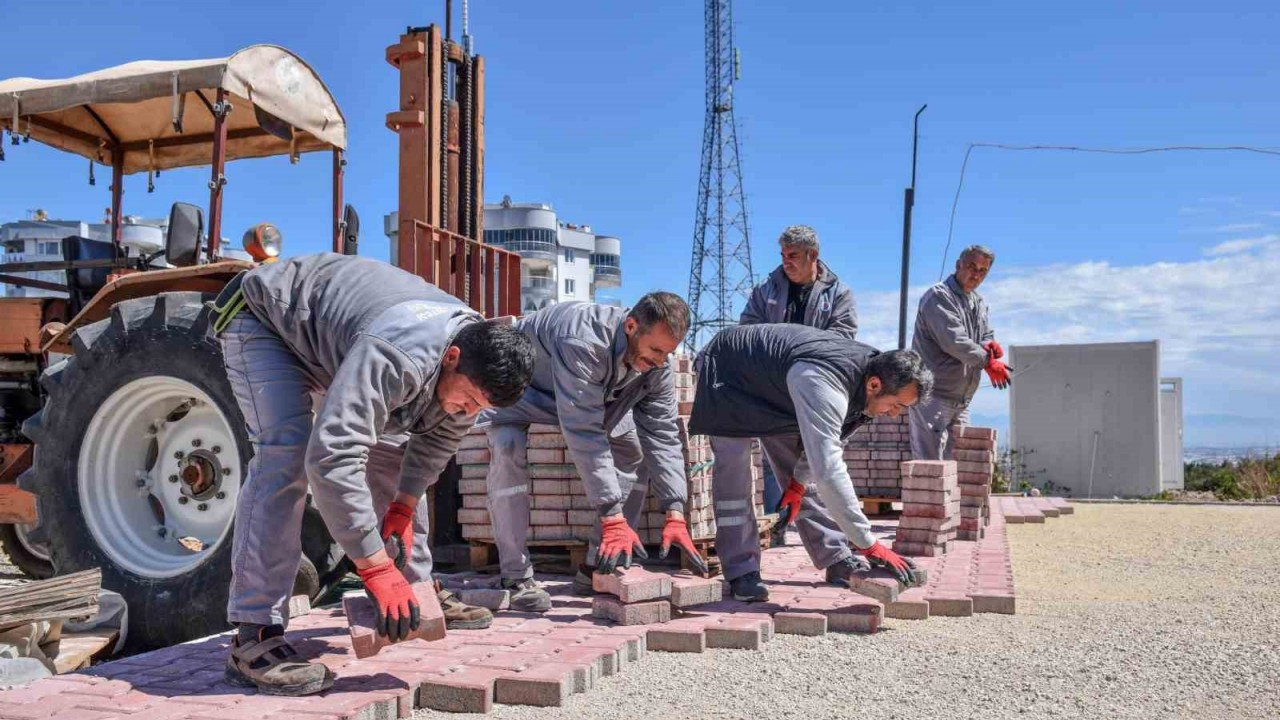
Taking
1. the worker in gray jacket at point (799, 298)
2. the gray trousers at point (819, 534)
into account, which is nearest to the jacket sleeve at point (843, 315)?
the worker in gray jacket at point (799, 298)

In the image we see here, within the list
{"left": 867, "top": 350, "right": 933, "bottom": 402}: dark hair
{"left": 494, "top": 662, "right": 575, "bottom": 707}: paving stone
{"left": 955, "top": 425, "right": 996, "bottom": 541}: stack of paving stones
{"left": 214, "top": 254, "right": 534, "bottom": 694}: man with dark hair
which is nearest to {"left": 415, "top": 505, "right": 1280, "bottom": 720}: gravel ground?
{"left": 494, "top": 662, "right": 575, "bottom": 707}: paving stone

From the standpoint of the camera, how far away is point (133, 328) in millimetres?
4633

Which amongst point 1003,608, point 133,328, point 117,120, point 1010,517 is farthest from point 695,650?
point 1010,517

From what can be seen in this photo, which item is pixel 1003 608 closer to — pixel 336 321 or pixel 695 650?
pixel 695 650

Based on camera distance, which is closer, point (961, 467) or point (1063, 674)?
point (1063, 674)

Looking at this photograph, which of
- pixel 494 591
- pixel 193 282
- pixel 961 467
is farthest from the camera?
pixel 961 467

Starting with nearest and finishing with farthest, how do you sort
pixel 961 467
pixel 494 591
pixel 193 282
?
pixel 494 591 → pixel 193 282 → pixel 961 467

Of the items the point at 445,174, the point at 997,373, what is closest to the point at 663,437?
the point at 445,174

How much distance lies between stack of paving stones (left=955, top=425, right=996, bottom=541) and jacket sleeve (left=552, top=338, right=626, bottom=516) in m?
3.54

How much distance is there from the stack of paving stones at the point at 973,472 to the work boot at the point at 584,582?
10.3 feet

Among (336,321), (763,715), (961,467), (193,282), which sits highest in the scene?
(193,282)

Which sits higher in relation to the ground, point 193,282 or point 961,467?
point 193,282

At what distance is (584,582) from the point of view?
5023mm

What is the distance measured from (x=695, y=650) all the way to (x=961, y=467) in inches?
148
